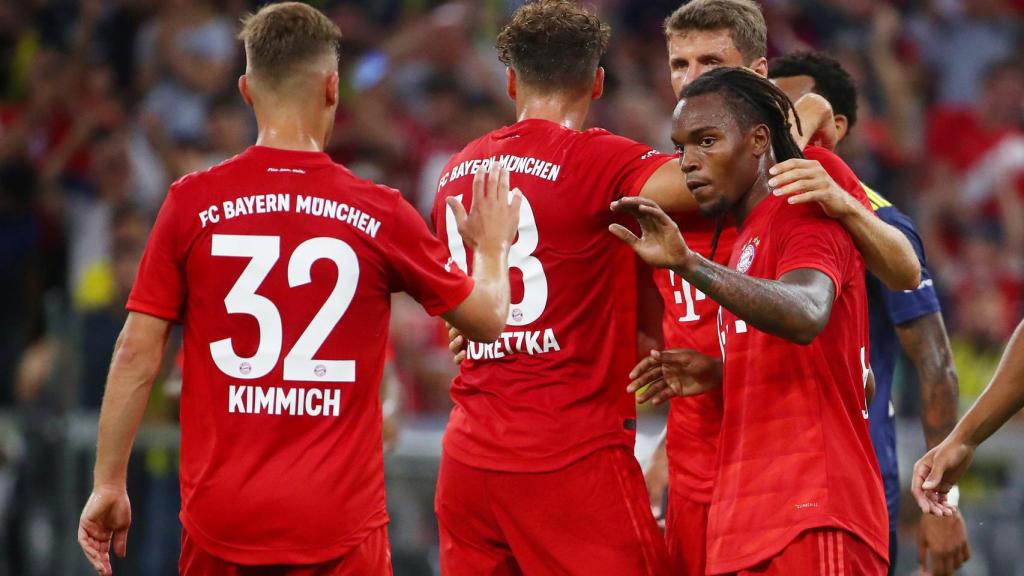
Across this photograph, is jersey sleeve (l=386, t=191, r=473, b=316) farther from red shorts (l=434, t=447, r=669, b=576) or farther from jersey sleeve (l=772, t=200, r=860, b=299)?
jersey sleeve (l=772, t=200, r=860, b=299)

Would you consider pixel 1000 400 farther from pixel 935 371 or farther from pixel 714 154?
pixel 714 154

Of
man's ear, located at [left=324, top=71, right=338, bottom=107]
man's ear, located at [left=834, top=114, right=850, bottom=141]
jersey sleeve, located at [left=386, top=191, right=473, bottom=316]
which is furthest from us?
man's ear, located at [left=834, top=114, right=850, bottom=141]

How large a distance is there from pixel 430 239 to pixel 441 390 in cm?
522

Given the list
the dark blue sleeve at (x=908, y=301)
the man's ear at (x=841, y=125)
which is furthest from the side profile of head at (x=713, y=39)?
the dark blue sleeve at (x=908, y=301)

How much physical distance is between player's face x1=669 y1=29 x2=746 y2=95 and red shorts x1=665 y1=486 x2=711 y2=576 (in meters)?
1.51

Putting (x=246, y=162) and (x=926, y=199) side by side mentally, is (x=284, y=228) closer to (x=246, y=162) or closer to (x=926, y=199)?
(x=246, y=162)

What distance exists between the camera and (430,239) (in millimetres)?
4531

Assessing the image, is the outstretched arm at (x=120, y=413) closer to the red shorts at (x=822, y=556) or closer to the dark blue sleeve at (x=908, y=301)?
the red shorts at (x=822, y=556)

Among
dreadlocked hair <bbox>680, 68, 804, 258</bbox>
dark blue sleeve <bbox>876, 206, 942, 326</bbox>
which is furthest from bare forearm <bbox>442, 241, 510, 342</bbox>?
dark blue sleeve <bbox>876, 206, 942, 326</bbox>

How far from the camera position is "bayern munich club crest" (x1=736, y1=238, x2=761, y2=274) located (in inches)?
165

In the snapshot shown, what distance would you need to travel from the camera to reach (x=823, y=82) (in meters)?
5.72

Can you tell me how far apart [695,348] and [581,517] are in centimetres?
71

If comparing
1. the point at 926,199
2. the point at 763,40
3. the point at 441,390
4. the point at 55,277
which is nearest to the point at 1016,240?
the point at 926,199

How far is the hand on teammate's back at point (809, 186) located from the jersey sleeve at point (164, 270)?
1.83 meters
